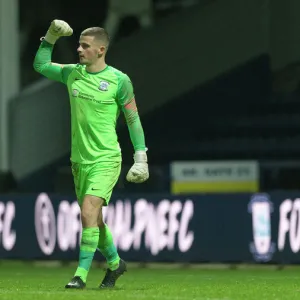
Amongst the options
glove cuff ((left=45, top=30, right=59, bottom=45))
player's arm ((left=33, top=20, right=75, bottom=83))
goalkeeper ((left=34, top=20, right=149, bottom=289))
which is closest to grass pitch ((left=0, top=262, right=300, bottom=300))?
goalkeeper ((left=34, top=20, right=149, bottom=289))

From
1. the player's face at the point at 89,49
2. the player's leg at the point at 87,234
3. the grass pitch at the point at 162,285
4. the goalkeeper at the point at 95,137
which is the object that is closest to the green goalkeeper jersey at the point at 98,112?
the goalkeeper at the point at 95,137

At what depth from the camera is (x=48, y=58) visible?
10.9m

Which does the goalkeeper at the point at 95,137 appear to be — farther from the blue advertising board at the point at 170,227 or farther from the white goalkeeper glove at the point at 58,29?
the blue advertising board at the point at 170,227

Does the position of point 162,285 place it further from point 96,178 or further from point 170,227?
point 170,227

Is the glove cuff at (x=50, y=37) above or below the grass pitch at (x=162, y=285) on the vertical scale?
above

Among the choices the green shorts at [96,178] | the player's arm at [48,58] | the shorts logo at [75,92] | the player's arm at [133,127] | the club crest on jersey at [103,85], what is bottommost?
the green shorts at [96,178]

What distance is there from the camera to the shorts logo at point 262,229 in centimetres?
1628

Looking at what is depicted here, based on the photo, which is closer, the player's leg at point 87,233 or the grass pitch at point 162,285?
the grass pitch at point 162,285

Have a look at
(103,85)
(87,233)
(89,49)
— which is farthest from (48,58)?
(87,233)

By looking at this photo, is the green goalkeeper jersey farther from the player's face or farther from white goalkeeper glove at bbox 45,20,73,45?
white goalkeeper glove at bbox 45,20,73,45

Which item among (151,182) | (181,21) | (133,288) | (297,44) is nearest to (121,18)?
(181,21)

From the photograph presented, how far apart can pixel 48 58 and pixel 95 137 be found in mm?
858

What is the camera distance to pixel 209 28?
928 inches

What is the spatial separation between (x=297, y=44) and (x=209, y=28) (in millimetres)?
1767
